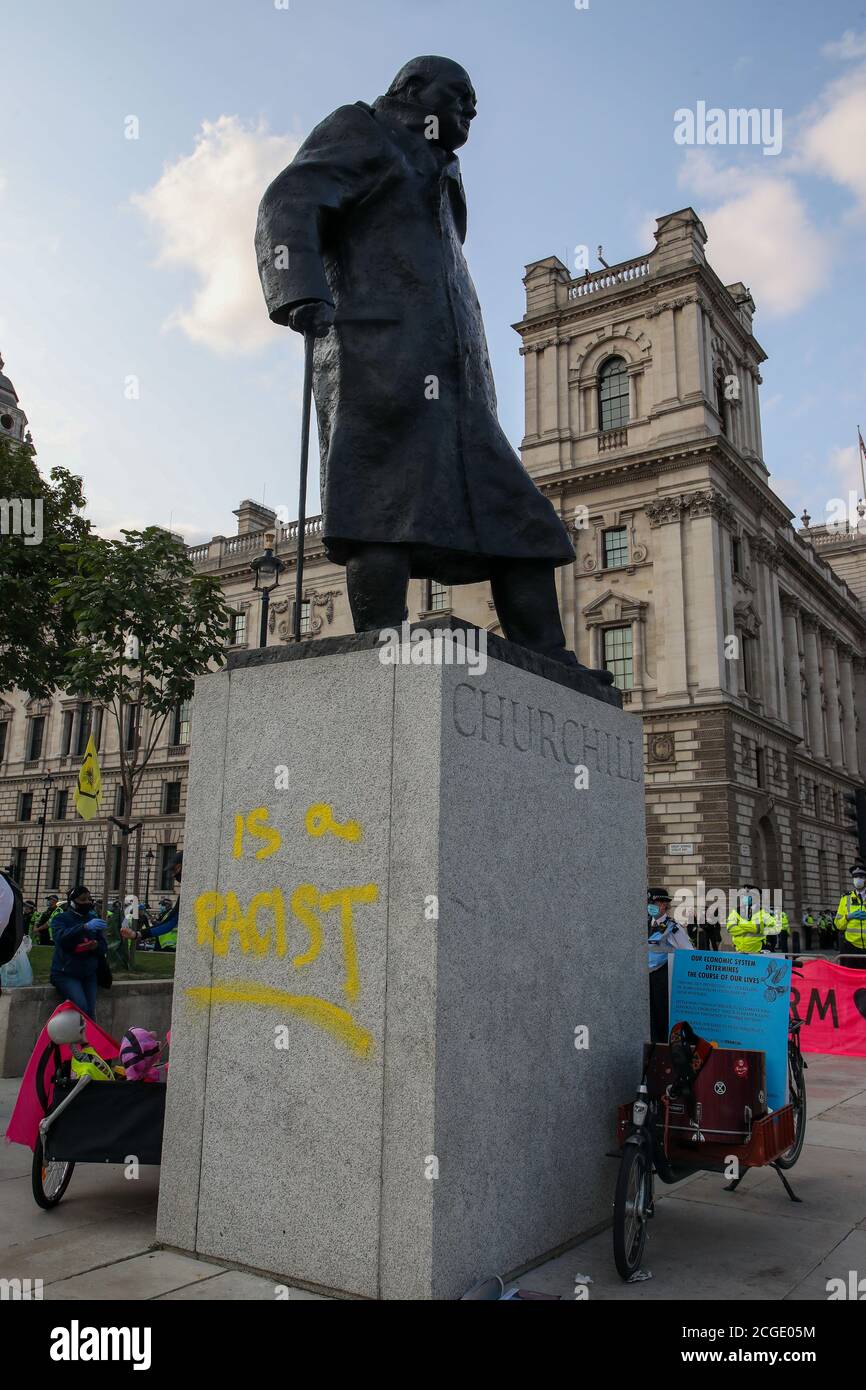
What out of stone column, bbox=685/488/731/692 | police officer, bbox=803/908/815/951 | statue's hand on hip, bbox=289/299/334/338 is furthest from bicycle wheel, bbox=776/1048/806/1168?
police officer, bbox=803/908/815/951

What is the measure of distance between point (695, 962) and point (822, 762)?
47.0m

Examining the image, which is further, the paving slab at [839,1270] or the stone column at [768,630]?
the stone column at [768,630]

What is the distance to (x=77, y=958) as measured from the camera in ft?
33.4

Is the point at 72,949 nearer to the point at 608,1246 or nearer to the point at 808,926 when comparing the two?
the point at 608,1246

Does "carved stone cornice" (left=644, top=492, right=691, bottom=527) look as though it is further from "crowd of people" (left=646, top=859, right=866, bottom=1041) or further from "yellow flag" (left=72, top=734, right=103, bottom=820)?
"yellow flag" (left=72, top=734, right=103, bottom=820)

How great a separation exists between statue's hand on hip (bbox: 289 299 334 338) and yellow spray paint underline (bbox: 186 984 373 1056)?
2.77 metres

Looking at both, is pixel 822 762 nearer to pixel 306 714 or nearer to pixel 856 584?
pixel 856 584

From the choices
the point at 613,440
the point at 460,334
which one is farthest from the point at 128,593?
the point at 613,440

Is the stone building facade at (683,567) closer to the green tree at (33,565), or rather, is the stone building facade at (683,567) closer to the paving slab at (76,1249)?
the green tree at (33,565)

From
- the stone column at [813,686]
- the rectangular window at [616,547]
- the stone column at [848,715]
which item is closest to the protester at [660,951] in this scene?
the rectangular window at [616,547]

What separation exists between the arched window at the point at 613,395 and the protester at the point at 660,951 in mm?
30146

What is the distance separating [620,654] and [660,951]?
1114 inches

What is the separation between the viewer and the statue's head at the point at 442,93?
4938 mm
